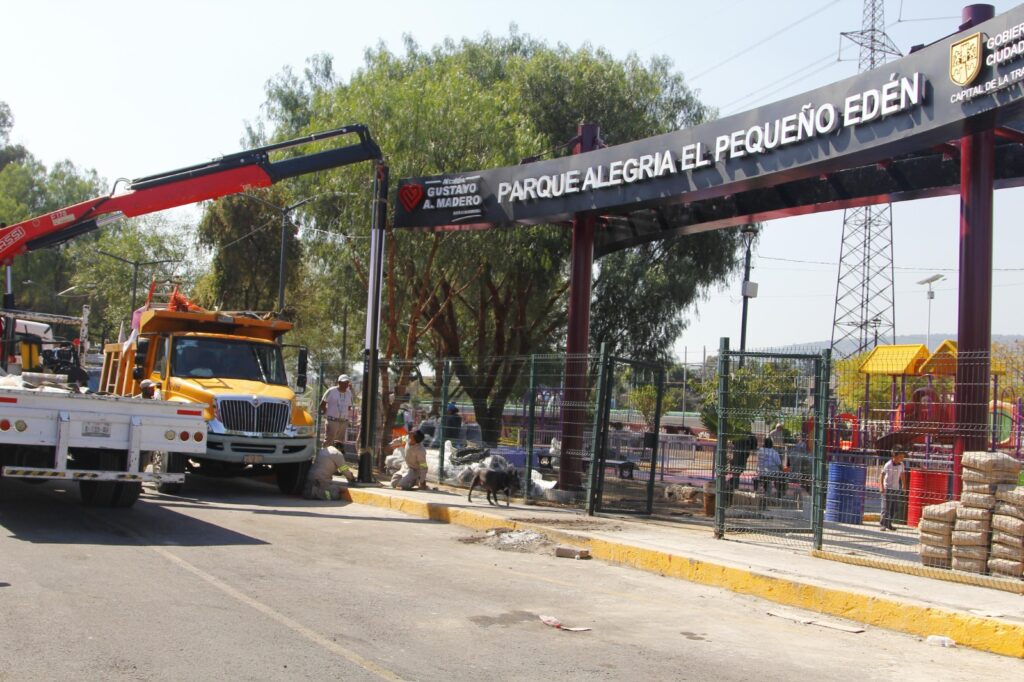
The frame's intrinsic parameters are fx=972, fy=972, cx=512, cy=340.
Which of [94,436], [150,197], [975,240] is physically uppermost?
[150,197]

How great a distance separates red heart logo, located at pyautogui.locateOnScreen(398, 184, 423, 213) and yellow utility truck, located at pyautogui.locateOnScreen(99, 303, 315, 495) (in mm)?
3227

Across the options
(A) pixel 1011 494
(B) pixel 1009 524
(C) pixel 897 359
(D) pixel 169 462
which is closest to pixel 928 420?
(A) pixel 1011 494

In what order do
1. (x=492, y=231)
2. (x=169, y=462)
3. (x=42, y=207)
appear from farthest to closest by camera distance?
1. (x=42, y=207)
2. (x=492, y=231)
3. (x=169, y=462)

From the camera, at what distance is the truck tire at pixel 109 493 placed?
11769mm

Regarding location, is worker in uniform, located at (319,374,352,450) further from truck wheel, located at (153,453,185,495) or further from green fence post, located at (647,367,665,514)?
green fence post, located at (647,367,665,514)

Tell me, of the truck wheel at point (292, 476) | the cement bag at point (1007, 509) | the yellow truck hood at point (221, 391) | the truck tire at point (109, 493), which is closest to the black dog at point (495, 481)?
the truck wheel at point (292, 476)

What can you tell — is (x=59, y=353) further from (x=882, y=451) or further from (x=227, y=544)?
(x=882, y=451)

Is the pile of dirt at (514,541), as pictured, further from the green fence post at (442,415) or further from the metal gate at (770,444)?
the green fence post at (442,415)

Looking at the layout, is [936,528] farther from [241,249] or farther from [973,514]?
[241,249]

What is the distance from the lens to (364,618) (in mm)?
7137

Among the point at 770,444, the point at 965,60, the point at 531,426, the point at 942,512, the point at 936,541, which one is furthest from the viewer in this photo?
the point at 531,426

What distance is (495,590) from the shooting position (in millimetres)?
8672

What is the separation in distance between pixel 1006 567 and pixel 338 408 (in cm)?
1233

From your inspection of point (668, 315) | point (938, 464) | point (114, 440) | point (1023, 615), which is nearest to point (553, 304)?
point (668, 315)
